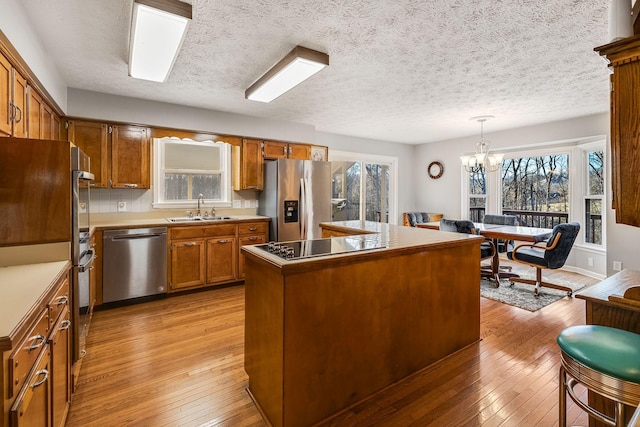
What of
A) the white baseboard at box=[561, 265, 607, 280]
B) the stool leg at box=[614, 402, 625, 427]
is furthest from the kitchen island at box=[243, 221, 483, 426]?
the white baseboard at box=[561, 265, 607, 280]

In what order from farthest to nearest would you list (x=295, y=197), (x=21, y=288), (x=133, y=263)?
(x=295, y=197)
(x=133, y=263)
(x=21, y=288)

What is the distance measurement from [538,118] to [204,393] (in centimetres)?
561

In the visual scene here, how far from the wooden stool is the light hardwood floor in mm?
667

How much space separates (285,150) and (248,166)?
0.70 metres

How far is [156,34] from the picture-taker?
82.7 inches

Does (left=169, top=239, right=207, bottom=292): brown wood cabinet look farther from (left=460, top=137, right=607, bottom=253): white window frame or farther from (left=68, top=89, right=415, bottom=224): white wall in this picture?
(left=460, top=137, right=607, bottom=253): white window frame

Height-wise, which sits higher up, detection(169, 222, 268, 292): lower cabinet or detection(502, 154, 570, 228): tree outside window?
detection(502, 154, 570, 228): tree outside window

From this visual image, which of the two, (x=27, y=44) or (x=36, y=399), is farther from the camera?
(x=27, y=44)

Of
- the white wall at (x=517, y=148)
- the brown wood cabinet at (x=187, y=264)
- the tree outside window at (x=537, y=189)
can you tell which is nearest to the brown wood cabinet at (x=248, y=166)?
the brown wood cabinet at (x=187, y=264)

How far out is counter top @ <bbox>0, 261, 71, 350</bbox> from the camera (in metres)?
1.00

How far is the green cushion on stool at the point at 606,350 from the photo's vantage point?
1.15 meters

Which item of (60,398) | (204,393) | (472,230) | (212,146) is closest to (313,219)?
(212,146)

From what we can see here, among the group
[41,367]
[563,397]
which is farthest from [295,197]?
[563,397]

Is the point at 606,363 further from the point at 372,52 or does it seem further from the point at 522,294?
the point at 522,294
